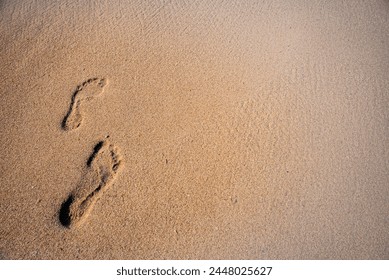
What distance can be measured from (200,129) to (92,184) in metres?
0.89

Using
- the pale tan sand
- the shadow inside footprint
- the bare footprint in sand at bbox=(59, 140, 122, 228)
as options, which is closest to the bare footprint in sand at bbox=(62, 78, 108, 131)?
the pale tan sand

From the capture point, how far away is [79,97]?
2.54 metres

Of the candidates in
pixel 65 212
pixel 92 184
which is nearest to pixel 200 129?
pixel 92 184

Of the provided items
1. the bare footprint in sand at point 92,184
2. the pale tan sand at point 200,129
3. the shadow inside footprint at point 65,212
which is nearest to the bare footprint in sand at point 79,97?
the pale tan sand at point 200,129

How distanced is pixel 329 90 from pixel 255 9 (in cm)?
124

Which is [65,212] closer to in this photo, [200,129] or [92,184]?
[92,184]

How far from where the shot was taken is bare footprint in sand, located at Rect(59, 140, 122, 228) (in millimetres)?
2039

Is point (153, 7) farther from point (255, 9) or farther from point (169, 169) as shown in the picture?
point (169, 169)

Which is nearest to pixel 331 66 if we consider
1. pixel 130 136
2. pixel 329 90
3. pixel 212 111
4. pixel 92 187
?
pixel 329 90

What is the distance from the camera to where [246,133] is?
7.97 ft

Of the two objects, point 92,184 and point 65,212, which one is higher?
point 92,184

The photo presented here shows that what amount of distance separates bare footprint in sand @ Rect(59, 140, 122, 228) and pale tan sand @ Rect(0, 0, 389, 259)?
0.04m

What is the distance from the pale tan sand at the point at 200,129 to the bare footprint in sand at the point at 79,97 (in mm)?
47

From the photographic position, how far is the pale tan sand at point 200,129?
6.65 ft
